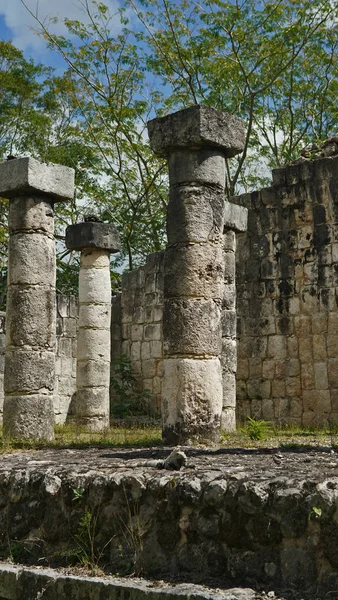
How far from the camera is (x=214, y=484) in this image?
488 cm

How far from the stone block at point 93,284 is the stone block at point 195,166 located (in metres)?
5.66

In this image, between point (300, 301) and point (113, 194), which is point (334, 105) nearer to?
point (113, 194)

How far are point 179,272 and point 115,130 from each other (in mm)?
15698

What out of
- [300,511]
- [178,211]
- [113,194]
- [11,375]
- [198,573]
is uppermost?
[113,194]

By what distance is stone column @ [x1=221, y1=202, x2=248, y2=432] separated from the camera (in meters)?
13.2

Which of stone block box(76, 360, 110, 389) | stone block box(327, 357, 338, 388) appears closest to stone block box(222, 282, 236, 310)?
stone block box(327, 357, 338, 388)

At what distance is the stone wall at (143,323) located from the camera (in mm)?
16562

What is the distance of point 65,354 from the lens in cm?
1684

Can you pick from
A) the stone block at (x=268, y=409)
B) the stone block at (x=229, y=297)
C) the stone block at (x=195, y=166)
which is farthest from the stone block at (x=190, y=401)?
Answer: the stone block at (x=268, y=409)

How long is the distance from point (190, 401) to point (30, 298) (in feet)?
9.07

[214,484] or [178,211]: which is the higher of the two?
[178,211]

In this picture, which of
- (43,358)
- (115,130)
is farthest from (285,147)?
(43,358)

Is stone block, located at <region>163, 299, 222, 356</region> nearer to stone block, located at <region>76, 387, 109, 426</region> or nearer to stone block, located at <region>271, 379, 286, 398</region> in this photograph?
stone block, located at <region>271, 379, 286, 398</region>

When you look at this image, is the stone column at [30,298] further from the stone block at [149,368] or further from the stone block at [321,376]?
the stone block at [149,368]
